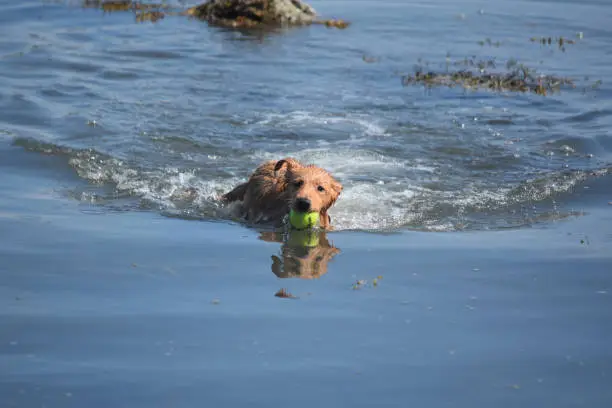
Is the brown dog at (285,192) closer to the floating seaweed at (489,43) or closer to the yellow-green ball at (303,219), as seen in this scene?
the yellow-green ball at (303,219)

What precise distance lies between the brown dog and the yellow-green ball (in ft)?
0.26

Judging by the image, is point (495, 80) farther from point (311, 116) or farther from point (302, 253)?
point (302, 253)

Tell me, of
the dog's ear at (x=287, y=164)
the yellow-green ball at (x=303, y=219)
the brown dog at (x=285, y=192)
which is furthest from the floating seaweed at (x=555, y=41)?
the yellow-green ball at (x=303, y=219)

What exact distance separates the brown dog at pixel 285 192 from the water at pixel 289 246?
0.32 metres

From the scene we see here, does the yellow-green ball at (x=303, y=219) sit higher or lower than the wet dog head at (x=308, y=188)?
lower

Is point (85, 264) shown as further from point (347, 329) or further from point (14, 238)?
point (347, 329)

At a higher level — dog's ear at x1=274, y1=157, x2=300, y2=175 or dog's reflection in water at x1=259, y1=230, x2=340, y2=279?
dog's ear at x1=274, y1=157, x2=300, y2=175

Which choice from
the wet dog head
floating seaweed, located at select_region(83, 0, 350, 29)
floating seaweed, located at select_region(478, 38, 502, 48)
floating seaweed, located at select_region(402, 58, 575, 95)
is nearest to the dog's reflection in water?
the wet dog head

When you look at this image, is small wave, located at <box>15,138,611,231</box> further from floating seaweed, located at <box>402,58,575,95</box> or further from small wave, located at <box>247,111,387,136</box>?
floating seaweed, located at <box>402,58,575,95</box>

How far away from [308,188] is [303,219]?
13.0 inches

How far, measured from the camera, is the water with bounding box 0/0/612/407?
636 centimetres

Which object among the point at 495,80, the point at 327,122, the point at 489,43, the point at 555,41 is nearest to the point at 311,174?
the point at 327,122

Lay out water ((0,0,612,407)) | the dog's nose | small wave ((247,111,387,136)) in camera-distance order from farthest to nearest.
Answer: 1. small wave ((247,111,387,136))
2. the dog's nose
3. water ((0,0,612,407))

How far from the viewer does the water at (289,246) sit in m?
6.36
